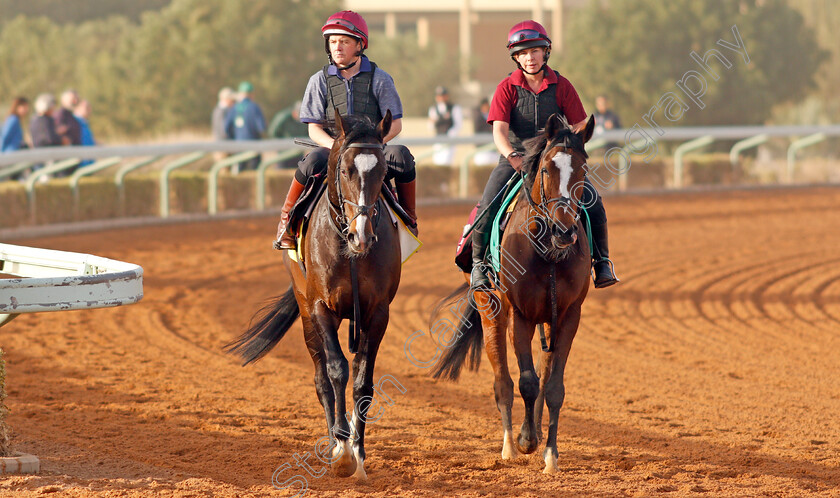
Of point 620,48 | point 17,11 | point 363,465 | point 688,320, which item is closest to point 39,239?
point 688,320

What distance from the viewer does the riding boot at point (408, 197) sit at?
6.15 meters

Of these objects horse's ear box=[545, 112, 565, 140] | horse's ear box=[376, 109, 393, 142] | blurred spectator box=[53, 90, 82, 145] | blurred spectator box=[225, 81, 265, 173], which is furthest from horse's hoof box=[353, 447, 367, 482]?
blurred spectator box=[225, 81, 265, 173]

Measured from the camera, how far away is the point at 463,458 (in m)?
5.86

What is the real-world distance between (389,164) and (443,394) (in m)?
2.26

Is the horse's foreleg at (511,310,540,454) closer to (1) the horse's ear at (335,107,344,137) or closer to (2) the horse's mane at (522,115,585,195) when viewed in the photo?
(2) the horse's mane at (522,115,585,195)

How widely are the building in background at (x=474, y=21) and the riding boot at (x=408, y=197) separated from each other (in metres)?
40.2

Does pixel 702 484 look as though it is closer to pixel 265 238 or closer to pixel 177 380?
pixel 177 380

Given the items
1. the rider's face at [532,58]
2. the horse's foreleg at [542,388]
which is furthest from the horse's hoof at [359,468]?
the rider's face at [532,58]

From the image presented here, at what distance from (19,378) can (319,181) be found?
10.3 feet

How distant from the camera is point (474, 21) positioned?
52.5 meters

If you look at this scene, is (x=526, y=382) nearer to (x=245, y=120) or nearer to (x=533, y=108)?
(x=533, y=108)

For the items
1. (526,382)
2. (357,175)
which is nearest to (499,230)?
(526,382)

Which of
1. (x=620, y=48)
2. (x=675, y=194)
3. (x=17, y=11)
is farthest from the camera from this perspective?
(x=17, y=11)

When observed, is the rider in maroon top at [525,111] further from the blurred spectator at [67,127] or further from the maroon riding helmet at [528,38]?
the blurred spectator at [67,127]
